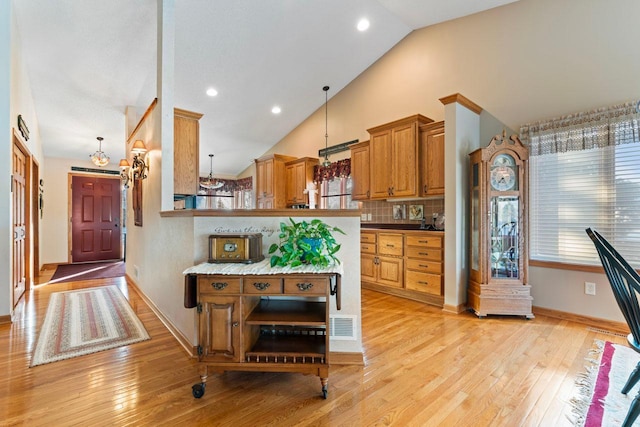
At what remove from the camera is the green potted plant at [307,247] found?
1914 millimetres

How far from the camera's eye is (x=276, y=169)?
648cm

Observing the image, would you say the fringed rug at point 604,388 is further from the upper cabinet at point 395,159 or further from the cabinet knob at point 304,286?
the upper cabinet at point 395,159

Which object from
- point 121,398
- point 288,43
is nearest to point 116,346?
point 121,398

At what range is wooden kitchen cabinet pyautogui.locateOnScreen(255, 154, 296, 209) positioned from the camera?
646 centimetres

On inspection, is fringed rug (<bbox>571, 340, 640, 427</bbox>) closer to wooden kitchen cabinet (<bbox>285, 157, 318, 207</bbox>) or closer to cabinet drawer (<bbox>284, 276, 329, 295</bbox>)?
cabinet drawer (<bbox>284, 276, 329, 295</bbox>)

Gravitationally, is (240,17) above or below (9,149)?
above

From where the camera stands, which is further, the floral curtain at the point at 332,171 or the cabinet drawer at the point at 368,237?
the floral curtain at the point at 332,171

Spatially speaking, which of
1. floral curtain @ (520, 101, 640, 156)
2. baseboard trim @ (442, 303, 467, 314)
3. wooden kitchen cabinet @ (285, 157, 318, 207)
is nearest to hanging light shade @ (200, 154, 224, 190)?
wooden kitchen cabinet @ (285, 157, 318, 207)

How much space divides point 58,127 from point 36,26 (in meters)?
2.66

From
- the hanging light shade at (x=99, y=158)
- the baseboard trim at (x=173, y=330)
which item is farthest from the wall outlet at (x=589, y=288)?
the hanging light shade at (x=99, y=158)

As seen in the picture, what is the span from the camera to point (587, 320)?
3.08 m

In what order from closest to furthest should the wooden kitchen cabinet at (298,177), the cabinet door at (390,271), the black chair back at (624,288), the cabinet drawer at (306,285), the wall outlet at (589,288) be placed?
the black chair back at (624,288)
the cabinet drawer at (306,285)
the wall outlet at (589,288)
the cabinet door at (390,271)
the wooden kitchen cabinet at (298,177)

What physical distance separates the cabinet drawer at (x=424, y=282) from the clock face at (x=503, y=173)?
1.29 m

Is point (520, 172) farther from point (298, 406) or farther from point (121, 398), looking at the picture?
point (121, 398)
